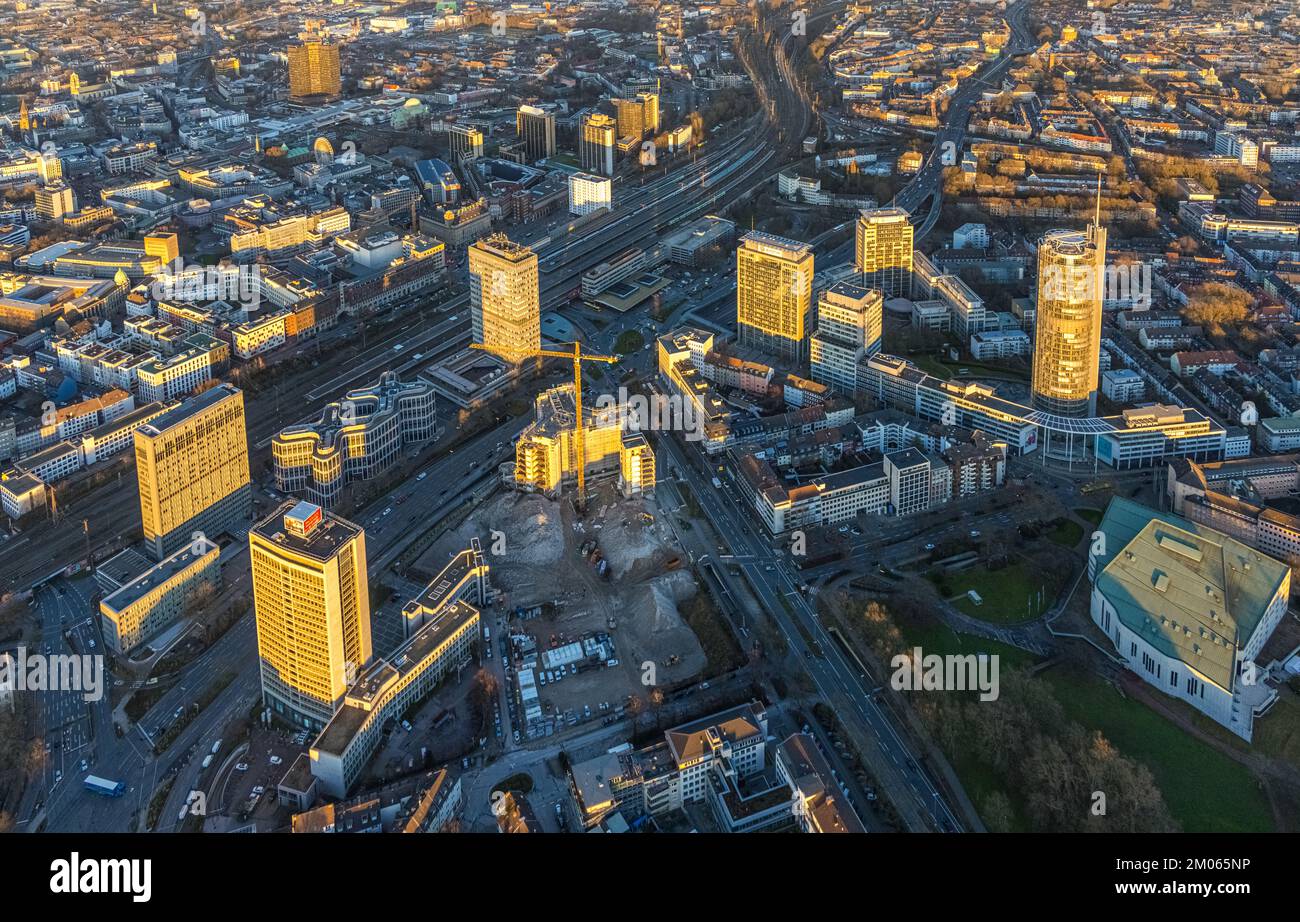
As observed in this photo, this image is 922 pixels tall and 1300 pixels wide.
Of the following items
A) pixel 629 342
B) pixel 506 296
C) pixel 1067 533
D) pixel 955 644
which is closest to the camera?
pixel 955 644

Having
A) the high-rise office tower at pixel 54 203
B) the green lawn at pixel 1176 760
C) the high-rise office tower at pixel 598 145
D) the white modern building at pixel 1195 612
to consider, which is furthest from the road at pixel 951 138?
the high-rise office tower at pixel 54 203

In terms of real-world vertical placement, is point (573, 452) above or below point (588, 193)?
below

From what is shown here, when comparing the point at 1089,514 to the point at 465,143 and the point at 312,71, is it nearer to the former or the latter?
the point at 465,143

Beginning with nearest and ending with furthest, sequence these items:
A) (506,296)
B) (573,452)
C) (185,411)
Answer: (185,411), (573,452), (506,296)

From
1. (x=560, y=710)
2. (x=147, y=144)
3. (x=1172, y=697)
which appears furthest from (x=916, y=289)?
(x=147, y=144)

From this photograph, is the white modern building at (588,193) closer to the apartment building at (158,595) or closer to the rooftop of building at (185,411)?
the rooftop of building at (185,411)

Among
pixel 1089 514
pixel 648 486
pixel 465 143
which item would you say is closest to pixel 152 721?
pixel 648 486

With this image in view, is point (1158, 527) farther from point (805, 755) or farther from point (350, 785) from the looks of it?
point (350, 785)
